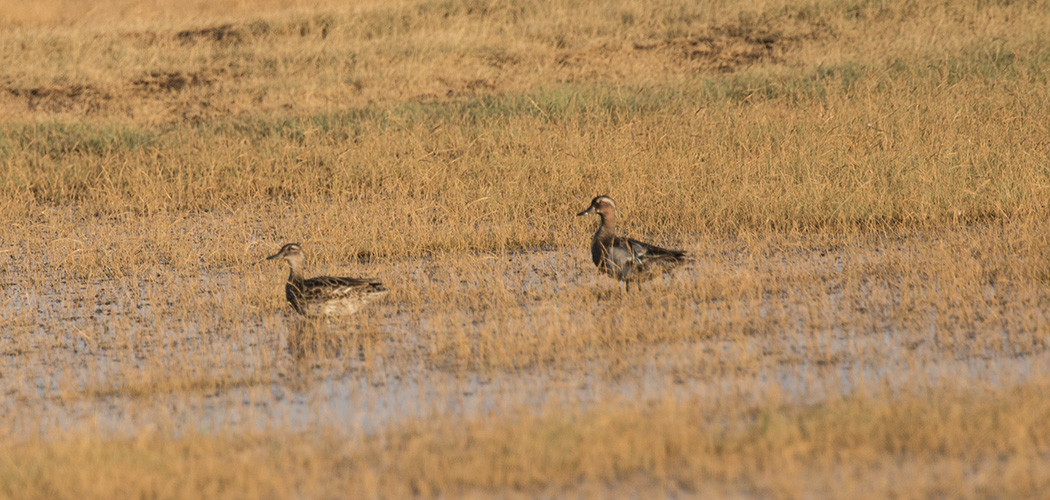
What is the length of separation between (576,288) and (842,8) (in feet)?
72.0

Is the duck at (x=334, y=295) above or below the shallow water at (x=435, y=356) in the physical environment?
above

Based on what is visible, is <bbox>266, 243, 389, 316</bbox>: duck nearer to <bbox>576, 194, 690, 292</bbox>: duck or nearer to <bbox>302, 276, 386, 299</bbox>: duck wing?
<bbox>302, 276, 386, 299</bbox>: duck wing

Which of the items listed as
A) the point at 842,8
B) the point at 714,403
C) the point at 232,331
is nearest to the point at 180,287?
the point at 232,331

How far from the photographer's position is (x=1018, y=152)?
46.8 feet

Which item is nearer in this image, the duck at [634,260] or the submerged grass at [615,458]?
the submerged grass at [615,458]

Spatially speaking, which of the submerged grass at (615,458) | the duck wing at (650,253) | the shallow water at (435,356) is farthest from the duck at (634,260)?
the submerged grass at (615,458)

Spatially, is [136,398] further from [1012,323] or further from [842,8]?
[842,8]

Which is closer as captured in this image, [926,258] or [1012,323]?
[1012,323]

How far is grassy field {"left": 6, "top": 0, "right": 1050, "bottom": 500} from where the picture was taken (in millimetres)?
5898

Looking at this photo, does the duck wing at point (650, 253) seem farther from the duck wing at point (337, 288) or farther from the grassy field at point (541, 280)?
the duck wing at point (337, 288)

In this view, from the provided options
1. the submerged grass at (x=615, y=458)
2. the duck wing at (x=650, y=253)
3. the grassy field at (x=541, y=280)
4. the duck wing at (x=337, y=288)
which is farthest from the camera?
the duck wing at (x=650, y=253)

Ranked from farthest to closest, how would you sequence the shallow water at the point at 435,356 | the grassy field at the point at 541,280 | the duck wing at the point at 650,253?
the duck wing at the point at 650,253, the shallow water at the point at 435,356, the grassy field at the point at 541,280

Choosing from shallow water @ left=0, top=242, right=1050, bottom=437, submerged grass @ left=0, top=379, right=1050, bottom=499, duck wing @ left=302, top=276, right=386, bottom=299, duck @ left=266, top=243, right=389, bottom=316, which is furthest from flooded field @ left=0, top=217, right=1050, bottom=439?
submerged grass @ left=0, top=379, right=1050, bottom=499

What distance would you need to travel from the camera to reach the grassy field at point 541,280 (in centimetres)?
590
